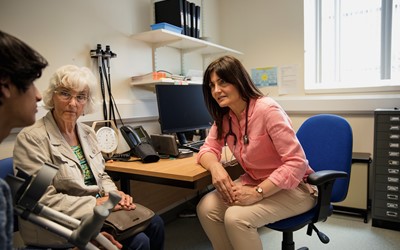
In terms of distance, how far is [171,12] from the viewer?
2.41 meters

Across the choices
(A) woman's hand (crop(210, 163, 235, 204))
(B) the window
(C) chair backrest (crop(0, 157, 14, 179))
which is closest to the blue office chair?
(A) woman's hand (crop(210, 163, 235, 204))

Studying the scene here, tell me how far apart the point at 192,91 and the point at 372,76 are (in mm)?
1981

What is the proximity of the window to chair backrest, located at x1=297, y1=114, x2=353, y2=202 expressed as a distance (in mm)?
1454

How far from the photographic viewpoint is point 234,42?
348cm

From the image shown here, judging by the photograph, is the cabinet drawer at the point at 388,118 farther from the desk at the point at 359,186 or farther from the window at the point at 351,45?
the window at the point at 351,45

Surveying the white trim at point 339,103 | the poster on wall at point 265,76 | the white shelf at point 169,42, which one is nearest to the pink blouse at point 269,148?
the white shelf at point 169,42

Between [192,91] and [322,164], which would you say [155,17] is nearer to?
[192,91]

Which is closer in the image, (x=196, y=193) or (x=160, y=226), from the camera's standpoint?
(x=160, y=226)

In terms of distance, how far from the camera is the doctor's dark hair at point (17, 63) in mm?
663

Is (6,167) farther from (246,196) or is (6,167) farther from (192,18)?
A: (192,18)

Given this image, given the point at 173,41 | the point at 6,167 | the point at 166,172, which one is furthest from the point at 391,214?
the point at 6,167

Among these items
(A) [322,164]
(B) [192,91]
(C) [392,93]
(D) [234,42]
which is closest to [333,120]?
(A) [322,164]

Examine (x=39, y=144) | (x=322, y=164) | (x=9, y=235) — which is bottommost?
(x=322, y=164)

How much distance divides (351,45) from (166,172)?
2661mm
